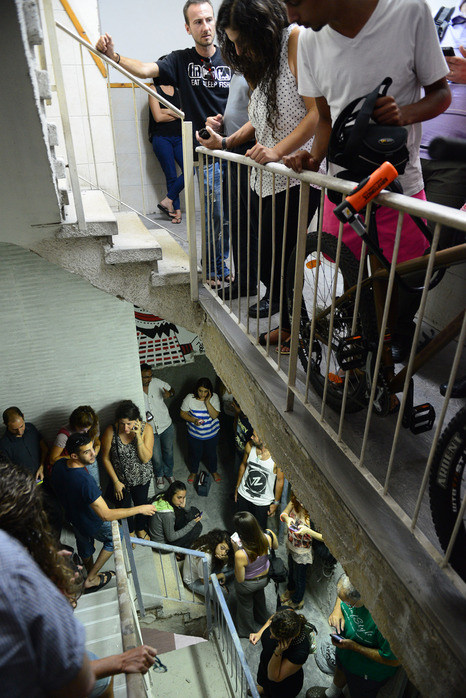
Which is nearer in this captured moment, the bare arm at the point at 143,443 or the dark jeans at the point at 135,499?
the bare arm at the point at 143,443

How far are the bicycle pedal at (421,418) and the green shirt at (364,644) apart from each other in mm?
1908

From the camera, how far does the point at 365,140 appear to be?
1.38 meters

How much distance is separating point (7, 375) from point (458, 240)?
434 centimetres

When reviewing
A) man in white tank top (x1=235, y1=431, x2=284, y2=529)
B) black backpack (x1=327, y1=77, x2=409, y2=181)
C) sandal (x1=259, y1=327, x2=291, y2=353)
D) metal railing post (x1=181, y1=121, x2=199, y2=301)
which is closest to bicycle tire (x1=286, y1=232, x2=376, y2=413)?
sandal (x1=259, y1=327, x2=291, y2=353)

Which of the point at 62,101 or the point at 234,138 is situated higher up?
the point at 62,101

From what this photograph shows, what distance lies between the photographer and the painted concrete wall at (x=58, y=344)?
4.40 meters

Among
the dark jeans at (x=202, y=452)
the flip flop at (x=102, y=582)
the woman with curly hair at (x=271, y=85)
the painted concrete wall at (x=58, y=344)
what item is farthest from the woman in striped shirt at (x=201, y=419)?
the woman with curly hair at (x=271, y=85)

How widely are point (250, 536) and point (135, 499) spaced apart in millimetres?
1527

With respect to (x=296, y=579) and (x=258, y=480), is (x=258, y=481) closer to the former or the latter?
(x=258, y=480)

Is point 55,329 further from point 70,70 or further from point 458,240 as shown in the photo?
point 458,240

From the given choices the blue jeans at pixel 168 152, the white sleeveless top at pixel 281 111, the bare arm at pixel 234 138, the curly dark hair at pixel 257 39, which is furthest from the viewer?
the blue jeans at pixel 168 152

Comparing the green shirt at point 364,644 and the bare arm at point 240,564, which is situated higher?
the green shirt at point 364,644

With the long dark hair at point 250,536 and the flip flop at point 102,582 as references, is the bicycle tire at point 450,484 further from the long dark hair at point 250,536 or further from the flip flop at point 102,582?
the flip flop at point 102,582

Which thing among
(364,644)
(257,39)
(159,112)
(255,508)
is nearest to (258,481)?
(255,508)
